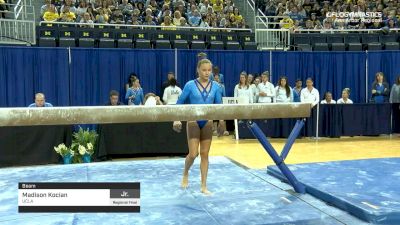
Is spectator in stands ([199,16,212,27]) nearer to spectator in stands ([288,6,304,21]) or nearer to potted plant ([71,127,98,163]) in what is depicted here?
spectator in stands ([288,6,304,21])

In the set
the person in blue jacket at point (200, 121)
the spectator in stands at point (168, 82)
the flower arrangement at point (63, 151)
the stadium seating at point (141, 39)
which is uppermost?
the stadium seating at point (141, 39)

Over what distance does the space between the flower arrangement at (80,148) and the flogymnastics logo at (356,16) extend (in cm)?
1117

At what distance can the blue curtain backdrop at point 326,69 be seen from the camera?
Answer: 1252cm

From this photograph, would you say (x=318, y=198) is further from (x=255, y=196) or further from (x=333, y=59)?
(x=333, y=59)

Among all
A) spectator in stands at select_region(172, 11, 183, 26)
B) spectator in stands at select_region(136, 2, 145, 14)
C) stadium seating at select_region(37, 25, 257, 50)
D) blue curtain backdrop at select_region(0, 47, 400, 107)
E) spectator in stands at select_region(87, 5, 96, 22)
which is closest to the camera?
blue curtain backdrop at select_region(0, 47, 400, 107)

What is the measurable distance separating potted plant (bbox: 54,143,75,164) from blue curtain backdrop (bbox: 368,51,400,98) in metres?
9.26

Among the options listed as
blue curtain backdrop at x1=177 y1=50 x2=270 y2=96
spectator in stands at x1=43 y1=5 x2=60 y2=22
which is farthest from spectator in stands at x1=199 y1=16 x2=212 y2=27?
spectator in stands at x1=43 y1=5 x2=60 y2=22

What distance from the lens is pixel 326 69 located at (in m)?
12.8

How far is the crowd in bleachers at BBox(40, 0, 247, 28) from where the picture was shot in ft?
41.7

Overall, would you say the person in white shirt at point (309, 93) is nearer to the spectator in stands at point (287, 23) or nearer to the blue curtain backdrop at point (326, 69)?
the blue curtain backdrop at point (326, 69)

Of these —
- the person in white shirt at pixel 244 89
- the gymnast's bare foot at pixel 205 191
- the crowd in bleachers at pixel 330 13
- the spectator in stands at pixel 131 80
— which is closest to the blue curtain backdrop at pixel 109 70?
the spectator in stands at pixel 131 80

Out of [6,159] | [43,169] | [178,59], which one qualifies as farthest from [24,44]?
[43,169]
